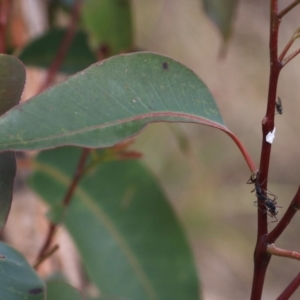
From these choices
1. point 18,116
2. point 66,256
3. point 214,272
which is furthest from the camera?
point 214,272

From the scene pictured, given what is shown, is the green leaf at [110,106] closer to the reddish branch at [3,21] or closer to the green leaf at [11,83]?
the green leaf at [11,83]

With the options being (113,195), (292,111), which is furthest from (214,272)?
(113,195)

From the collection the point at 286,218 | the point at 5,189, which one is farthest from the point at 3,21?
the point at 286,218

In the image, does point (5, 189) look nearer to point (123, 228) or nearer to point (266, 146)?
point (266, 146)

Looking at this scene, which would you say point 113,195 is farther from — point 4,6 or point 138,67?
point 138,67

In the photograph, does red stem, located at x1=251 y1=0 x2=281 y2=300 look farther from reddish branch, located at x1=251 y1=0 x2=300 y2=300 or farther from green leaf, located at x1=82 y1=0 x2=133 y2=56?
green leaf, located at x1=82 y1=0 x2=133 y2=56

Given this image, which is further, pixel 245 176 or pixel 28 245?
pixel 245 176

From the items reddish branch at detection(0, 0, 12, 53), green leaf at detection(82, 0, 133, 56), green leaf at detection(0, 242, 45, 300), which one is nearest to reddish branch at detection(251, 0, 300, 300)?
green leaf at detection(0, 242, 45, 300)
